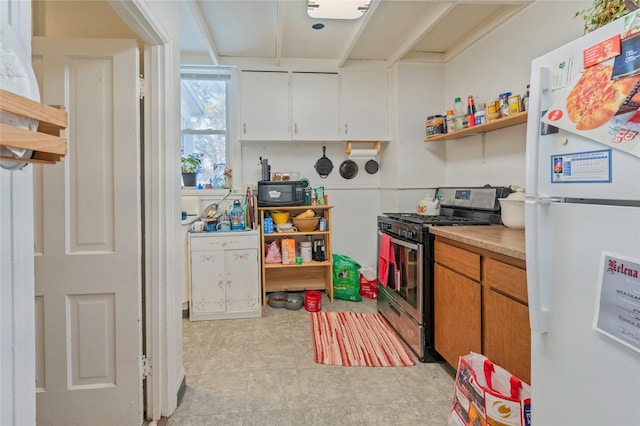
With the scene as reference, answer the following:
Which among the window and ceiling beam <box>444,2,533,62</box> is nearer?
ceiling beam <box>444,2,533,62</box>

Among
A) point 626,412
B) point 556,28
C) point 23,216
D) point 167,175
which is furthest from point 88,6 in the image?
point 556,28

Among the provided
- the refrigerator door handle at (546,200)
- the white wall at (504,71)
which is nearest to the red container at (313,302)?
the white wall at (504,71)

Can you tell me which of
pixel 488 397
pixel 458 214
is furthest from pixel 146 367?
pixel 458 214

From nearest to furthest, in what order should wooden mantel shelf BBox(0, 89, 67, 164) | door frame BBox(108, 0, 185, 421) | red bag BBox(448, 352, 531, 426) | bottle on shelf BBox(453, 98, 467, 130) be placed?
wooden mantel shelf BBox(0, 89, 67, 164)
red bag BBox(448, 352, 531, 426)
door frame BBox(108, 0, 185, 421)
bottle on shelf BBox(453, 98, 467, 130)

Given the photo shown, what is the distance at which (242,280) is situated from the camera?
2877 millimetres

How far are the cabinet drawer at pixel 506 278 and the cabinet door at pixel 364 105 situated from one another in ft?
7.35

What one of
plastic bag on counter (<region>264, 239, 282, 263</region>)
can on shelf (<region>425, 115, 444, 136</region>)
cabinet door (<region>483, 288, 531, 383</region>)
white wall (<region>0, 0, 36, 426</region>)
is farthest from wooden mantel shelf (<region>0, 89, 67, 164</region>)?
can on shelf (<region>425, 115, 444, 136</region>)

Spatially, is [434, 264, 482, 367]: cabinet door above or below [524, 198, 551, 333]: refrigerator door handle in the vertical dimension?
below

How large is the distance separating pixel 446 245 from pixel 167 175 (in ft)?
5.43

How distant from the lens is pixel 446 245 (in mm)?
1936

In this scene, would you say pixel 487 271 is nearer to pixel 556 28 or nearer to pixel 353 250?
pixel 556 28

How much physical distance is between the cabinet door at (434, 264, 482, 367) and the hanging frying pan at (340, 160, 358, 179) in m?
1.88

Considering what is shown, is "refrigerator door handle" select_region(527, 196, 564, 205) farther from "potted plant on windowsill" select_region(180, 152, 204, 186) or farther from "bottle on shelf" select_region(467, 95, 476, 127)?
"potted plant on windowsill" select_region(180, 152, 204, 186)

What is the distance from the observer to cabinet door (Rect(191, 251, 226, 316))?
2.81 meters
